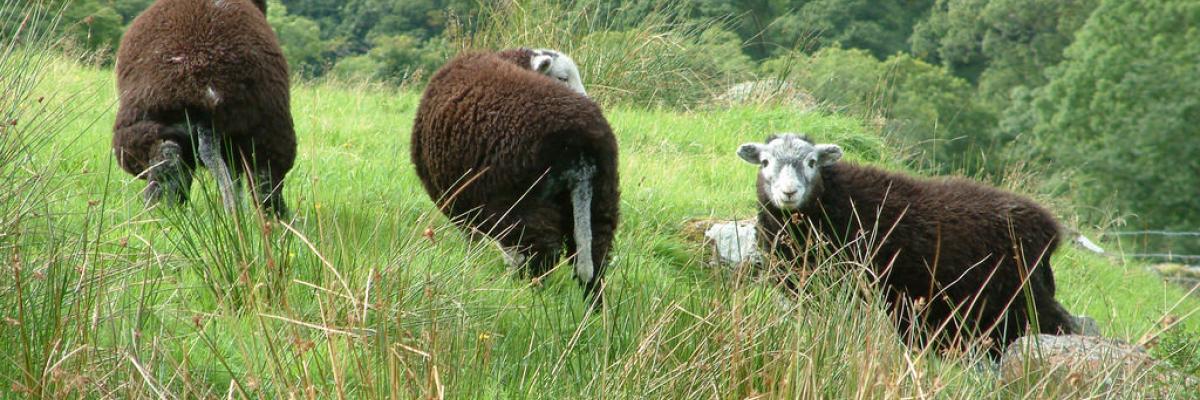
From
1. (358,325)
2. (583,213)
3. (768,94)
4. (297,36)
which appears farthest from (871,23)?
(358,325)

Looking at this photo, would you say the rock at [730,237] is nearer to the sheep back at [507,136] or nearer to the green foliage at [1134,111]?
the sheep back at [507,136]

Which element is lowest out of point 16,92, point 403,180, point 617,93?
point 617,93

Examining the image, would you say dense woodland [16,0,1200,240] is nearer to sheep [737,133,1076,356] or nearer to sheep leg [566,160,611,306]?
sheep [737,133,1076,356]

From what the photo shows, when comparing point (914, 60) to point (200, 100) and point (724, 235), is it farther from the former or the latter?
point (200, 100)

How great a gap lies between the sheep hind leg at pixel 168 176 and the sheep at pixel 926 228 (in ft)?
9.88

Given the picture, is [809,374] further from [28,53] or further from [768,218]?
[768,218]

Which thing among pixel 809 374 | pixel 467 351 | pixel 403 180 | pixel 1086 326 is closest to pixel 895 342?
pixel 809 374

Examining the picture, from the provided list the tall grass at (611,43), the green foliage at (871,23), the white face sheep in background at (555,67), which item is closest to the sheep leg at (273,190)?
the white face sheep in background at (555,67)

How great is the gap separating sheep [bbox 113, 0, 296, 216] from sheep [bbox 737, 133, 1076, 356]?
2618 mm

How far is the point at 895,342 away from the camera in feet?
13.5

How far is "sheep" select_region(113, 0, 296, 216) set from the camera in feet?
19.0

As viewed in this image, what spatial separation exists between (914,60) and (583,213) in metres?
42.9

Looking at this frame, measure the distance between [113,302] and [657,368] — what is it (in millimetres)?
1706

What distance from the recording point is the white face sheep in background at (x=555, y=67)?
688cm
